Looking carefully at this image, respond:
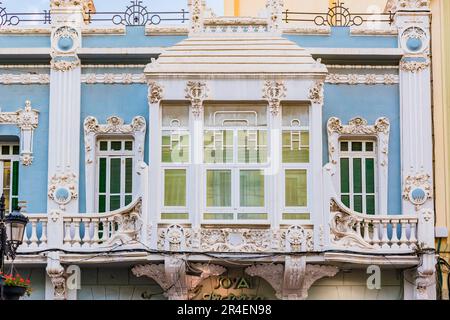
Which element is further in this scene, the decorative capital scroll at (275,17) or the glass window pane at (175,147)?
the decorative capital scroll at (275,17)

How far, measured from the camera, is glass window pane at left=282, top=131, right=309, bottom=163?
26859 mm

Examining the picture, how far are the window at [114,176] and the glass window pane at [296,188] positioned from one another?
3.08 metres

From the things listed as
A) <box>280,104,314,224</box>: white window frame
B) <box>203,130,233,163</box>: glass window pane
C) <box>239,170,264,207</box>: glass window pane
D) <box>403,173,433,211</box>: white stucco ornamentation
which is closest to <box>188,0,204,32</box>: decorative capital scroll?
<box>203,130,233,163</box>: glass window pane

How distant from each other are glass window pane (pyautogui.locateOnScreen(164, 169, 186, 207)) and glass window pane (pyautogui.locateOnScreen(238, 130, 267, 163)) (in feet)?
3.78

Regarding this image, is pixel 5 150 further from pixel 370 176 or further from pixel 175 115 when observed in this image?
pixel 370 176

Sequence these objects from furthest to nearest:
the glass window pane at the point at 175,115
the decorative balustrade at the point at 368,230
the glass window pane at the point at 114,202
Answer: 1. the glass window pane at the point at 114,202
2. the glass window pane at the point at 175,115
3. the decorative balustrade at the point at 368,230

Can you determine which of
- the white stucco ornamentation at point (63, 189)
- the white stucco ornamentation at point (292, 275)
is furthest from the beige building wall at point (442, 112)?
the white stucco ornamentation at point (63, 189)

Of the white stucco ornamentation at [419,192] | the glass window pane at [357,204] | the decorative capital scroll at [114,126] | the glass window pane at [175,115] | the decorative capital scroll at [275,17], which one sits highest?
the decorative capital scroll at [275,17]

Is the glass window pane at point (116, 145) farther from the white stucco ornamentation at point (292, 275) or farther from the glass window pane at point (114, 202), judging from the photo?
the white stucco ornamentation at point (292, 275)

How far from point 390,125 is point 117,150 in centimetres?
528

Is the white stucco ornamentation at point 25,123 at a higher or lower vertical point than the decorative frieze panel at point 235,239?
higher

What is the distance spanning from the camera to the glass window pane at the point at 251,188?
87.6 feet

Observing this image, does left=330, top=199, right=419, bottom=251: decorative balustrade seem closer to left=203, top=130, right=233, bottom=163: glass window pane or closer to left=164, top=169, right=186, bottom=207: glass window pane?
left=203, top=130, right=233, bottom=163: glass window pane

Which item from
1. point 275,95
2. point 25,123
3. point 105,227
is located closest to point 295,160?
point 275,95
